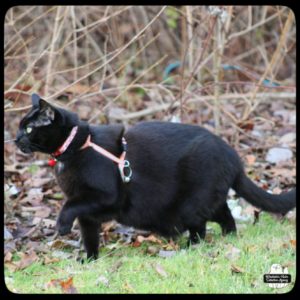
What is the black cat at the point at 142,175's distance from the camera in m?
4.25

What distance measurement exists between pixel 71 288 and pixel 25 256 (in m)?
0.90

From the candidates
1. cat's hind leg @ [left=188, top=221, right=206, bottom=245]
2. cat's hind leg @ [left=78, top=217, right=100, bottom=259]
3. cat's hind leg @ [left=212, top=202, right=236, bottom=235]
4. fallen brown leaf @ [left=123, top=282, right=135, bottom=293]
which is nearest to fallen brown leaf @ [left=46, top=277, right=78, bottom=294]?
fallen brown leaf @ [left=123, top=282, right=135, bottom=293]

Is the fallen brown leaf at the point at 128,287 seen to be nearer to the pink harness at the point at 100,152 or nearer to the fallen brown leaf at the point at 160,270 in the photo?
the fallen brown leaf at the point at 160,270

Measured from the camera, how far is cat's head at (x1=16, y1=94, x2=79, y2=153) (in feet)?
13.8

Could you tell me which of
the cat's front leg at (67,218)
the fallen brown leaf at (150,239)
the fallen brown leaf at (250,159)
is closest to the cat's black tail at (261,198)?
the fallen brown leaf at (150,239)

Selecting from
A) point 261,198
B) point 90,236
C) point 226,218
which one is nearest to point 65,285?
point 90,236

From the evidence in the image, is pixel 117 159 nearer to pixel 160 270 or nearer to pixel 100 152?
pixel 100 152

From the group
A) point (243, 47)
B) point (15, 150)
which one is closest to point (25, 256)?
point (15, 150)

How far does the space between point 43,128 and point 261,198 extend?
5.71 ft

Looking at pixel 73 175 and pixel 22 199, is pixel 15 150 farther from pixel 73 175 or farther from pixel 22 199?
pixel 73 175

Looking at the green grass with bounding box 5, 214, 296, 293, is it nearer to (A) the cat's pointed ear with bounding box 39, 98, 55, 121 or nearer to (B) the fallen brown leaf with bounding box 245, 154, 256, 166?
(A) the cat's pointed ear with bounding box 39, 98, 55, 121

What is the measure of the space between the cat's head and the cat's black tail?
1391 millimetres

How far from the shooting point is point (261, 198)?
4.80m

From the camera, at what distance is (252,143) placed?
644 centimetres
